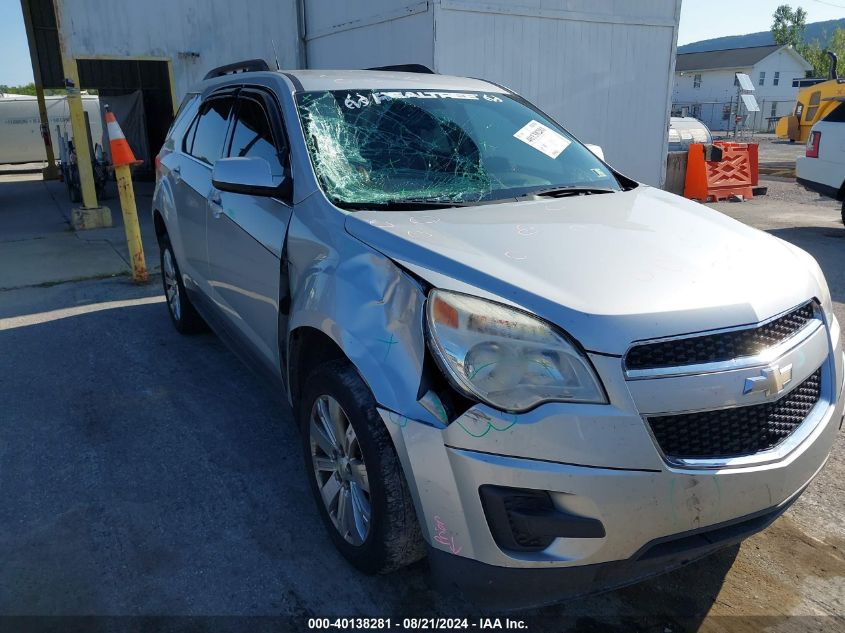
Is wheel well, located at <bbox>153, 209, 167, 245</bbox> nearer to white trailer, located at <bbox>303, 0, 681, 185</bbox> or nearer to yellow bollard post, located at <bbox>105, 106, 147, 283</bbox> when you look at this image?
yellow bollard post, located at <bbox>105, 106, 147, 283</bbox>

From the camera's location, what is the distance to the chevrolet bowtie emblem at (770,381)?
1.99 metres

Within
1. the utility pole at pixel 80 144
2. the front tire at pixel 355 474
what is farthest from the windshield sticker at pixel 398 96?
the utility pole at pixel 80 144

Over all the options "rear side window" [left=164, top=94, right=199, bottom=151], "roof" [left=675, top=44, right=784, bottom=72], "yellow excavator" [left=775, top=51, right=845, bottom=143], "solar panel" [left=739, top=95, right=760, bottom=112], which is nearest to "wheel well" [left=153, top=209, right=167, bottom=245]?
"rear side window" [left=164, top=94, right=199, bottom=151]

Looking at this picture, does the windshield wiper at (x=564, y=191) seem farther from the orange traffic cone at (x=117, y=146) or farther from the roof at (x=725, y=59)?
the roof at (x=725, y=59)

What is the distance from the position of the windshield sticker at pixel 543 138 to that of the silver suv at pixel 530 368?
19.9 inches

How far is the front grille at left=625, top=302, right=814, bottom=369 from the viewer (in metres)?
1.93

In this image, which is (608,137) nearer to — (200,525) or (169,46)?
(169,46)

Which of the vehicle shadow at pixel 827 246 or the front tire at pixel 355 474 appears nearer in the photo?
the front tire at pixel 355 474

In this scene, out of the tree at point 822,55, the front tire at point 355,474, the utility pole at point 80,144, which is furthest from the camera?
the tree at point 822,55

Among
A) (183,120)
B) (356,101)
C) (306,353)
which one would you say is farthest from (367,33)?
(306,353)

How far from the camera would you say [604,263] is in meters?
2.26

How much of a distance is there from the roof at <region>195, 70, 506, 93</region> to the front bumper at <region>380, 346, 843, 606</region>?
1.97m

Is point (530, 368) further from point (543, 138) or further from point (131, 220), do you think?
point (131, 220)

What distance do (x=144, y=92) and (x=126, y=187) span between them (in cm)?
1482
